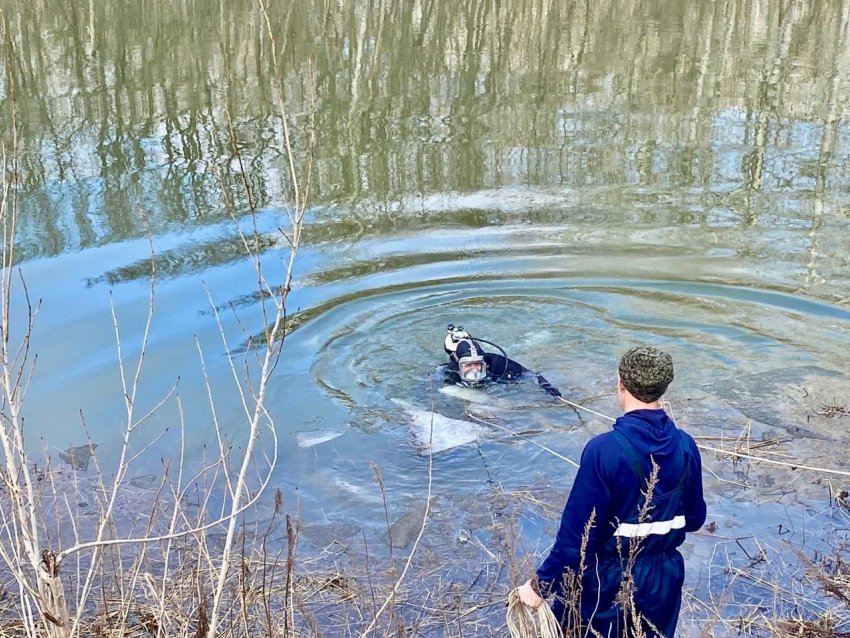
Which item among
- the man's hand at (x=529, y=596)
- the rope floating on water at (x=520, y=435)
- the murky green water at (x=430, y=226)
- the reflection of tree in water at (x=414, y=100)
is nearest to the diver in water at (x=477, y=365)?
the murky green water at (x=430, y=226)

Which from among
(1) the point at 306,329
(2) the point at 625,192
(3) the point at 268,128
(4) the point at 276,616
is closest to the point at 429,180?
(2) the point at 625,192

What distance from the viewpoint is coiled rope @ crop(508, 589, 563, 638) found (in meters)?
3.45

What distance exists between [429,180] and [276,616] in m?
8.99

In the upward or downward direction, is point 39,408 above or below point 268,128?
below

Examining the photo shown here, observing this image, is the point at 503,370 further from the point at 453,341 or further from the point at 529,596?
the point at 529,596

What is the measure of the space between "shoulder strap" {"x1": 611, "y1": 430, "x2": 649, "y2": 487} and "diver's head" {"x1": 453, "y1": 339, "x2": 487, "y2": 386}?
13.1ft

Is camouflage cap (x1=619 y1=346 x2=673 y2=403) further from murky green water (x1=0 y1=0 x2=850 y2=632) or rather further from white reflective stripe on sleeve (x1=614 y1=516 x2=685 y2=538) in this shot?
murky green water (x1=0 y1=0 x2=850 y2=632)

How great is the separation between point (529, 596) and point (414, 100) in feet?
47.5

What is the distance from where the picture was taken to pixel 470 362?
717 centimetres

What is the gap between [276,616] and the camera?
4.53m

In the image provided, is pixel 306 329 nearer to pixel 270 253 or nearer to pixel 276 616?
pixel 270 253

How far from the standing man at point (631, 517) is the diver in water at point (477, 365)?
3.71 metres

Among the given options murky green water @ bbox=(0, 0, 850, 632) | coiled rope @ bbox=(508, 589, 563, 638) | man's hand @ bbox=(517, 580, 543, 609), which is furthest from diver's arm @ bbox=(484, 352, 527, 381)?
man's hand @ bbox=(517, 580, 543, 609)

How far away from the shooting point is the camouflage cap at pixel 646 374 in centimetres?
318
